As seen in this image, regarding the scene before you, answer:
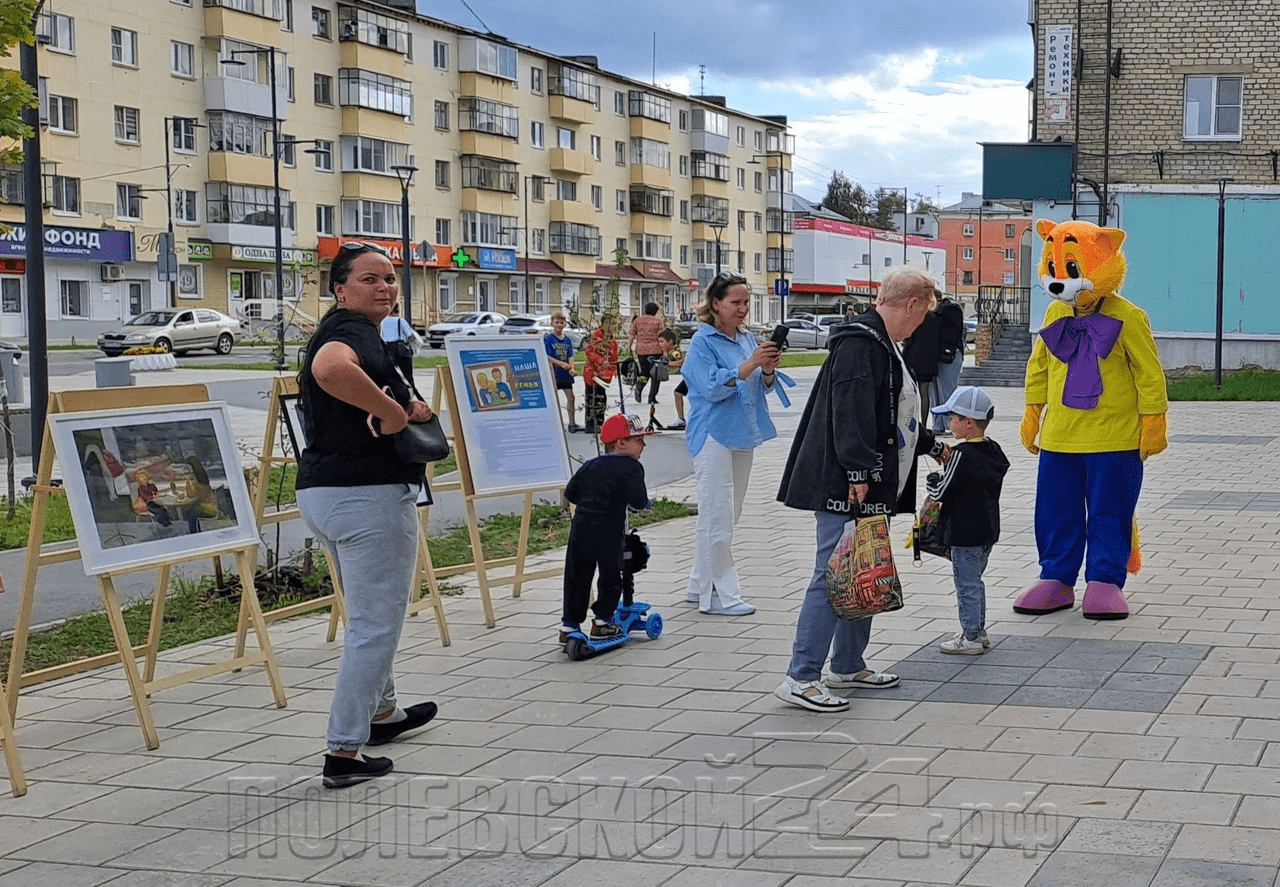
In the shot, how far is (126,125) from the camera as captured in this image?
53312 millimetres

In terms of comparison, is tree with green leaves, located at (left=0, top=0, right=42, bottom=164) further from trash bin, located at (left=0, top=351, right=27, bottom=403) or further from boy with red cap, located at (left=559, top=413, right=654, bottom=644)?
trash bin, located at (left=0, top=351, right=27, bottom=403)

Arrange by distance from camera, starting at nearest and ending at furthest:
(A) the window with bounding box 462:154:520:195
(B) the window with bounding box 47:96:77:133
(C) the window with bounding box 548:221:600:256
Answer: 1. (B) the window with bounding box 47:96:77:133
2. (A) the window with bounding box 462:154:520:195
3. (C) the window with bounding box 548:221:600:256

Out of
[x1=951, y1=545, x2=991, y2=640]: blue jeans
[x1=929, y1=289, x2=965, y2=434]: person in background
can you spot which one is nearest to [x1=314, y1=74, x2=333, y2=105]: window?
[x1=929, y1=289, x2=965, y2=434]: person in background

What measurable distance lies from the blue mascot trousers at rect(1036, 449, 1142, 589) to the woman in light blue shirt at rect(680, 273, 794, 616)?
5.39 feet

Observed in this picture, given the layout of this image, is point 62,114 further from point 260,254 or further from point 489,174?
point 489,174

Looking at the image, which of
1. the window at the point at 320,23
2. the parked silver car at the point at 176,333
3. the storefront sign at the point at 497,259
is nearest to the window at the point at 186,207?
the parked silver car at the point at 176,333

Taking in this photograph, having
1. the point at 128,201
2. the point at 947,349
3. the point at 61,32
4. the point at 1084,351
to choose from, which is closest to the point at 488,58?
the point at 128,201

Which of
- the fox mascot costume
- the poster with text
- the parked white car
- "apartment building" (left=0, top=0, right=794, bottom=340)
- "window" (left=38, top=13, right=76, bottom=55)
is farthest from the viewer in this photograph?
the parked white car

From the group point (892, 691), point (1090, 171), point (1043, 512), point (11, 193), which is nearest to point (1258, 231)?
point (1090, 171)

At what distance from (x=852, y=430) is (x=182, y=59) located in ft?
179

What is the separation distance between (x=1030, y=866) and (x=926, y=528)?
2.88 meters

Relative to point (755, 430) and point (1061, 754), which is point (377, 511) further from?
point (755, 430)

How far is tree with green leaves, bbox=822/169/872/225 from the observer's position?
447ft

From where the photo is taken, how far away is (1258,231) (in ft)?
106
